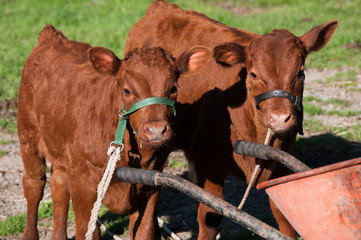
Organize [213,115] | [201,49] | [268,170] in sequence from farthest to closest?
[213,115] < [268,170] < [201,49]

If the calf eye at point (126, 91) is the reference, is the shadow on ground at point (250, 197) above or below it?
below

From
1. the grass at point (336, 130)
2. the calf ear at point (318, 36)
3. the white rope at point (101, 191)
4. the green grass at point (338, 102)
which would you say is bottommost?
the grass at point (336, 130)

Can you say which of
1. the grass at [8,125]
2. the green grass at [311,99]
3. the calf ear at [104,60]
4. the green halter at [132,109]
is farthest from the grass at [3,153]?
the green grass at [311,99]

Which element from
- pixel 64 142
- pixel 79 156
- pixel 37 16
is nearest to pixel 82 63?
pixel 64 142

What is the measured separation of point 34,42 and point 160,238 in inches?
338

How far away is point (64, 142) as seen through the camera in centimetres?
482

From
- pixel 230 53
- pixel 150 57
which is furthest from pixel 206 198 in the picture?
pixel 230 53

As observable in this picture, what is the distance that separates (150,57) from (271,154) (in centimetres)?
122

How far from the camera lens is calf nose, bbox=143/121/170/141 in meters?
3.59

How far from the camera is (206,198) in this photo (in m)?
2.93

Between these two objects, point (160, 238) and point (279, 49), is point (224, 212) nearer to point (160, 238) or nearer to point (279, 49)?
point (279, 49)

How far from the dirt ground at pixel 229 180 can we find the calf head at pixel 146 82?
213 cm

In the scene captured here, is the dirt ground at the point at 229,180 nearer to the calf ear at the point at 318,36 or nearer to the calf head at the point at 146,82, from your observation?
the calf ear at the point at 318,36

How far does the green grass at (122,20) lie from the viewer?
11.4 m
